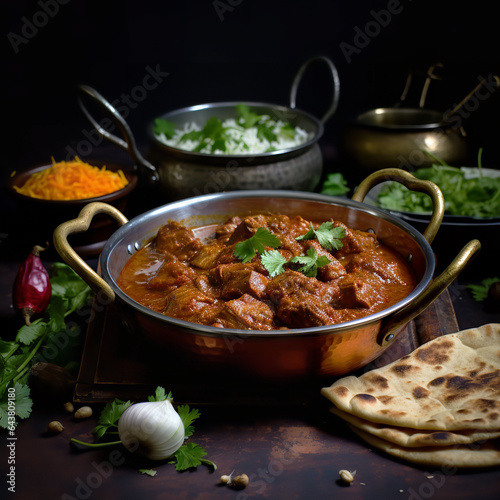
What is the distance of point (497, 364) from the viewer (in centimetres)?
248

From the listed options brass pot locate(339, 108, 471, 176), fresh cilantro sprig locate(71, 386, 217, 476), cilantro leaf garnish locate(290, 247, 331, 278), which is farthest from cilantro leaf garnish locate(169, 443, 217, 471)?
brass pot locate(339, 108, 471, 176)

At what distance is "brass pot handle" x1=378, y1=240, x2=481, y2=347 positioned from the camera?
2346 mm

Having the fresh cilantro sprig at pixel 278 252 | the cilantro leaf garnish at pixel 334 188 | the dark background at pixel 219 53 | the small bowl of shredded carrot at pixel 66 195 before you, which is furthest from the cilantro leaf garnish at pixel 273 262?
the dark background at pixel 219 53

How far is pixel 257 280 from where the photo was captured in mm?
2693

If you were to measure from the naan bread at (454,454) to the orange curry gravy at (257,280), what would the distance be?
0.59 meters

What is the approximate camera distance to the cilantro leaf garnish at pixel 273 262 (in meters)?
2.80

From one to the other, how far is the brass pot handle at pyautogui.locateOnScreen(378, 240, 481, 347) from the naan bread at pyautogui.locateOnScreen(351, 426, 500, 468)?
47 cm

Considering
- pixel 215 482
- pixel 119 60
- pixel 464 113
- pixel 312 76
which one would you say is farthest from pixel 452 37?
pixel 215 482

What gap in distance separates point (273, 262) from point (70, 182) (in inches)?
74.7

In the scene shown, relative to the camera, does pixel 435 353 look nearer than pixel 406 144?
Yes

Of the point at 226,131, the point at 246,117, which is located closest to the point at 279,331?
the point at 226,131

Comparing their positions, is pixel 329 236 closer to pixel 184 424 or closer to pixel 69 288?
pixel 184 424


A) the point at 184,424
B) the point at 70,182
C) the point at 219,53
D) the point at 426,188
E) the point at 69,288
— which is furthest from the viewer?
the point at 219,53

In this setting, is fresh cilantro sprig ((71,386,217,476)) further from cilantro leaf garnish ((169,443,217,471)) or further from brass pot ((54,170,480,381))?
brass pot ((54,170,480,381))
